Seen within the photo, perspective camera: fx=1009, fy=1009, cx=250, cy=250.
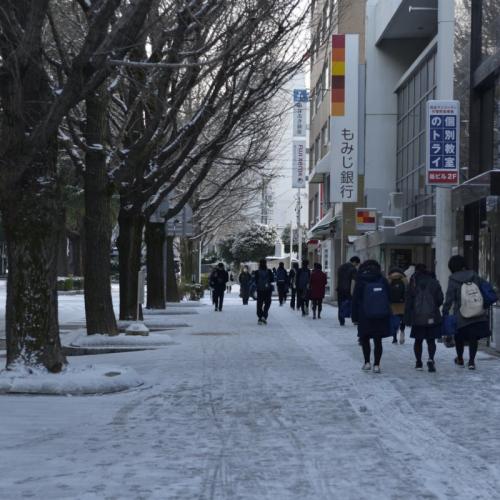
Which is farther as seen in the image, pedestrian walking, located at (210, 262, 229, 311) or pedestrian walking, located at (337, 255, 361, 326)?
pedestrian walking, located at (210, 262, 229, 311)

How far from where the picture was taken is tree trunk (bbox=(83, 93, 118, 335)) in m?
16.4

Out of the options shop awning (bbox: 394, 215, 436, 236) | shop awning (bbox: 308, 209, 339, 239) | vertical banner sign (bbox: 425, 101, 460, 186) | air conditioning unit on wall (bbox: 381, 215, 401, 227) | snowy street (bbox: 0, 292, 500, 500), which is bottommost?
snowy street (bbox: 0, 292, 500, 500)

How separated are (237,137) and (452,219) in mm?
6195

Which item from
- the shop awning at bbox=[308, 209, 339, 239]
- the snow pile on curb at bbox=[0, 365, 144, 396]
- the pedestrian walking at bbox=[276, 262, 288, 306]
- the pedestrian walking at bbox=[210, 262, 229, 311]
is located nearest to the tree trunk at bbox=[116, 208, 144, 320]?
the snow pile on curb at bbox=[0, 365, 144, 396]

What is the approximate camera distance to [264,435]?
817 cm

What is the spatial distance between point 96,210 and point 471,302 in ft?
21.3

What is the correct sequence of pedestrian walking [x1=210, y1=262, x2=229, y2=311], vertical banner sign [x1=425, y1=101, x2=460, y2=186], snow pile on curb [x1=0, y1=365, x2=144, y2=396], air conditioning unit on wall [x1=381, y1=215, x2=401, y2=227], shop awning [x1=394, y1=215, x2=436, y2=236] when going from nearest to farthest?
snow pile on curb [x1=0, y1=365, x2=144, y2=396] → vertical banner sign [x1=425, y1=101, x2=460, y2=186] → shop awning [x1=394, y1=215, x2=436, y2=236] → pedestrian walking [x1=210, y1=262, x2=229, y2=311] → air conditioning unit on wall [x1=381, y1=215, x2=401, y2=227]

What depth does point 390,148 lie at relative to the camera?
39906 millimetres

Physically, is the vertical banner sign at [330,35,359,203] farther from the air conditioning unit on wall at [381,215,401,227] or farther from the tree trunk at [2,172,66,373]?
the tree trunk at [2,172,66,373]

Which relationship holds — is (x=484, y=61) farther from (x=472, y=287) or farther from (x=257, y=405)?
(x=257, y=405)

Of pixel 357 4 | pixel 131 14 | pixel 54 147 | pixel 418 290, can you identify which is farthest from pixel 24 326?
pixel 357 4

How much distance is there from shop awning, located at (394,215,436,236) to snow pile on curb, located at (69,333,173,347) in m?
12.5

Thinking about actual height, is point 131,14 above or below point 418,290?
above

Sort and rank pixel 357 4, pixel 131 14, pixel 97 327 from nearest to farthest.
A: 1. pixel 131 14
2. pixel 97 327
3. pixel 357 4
